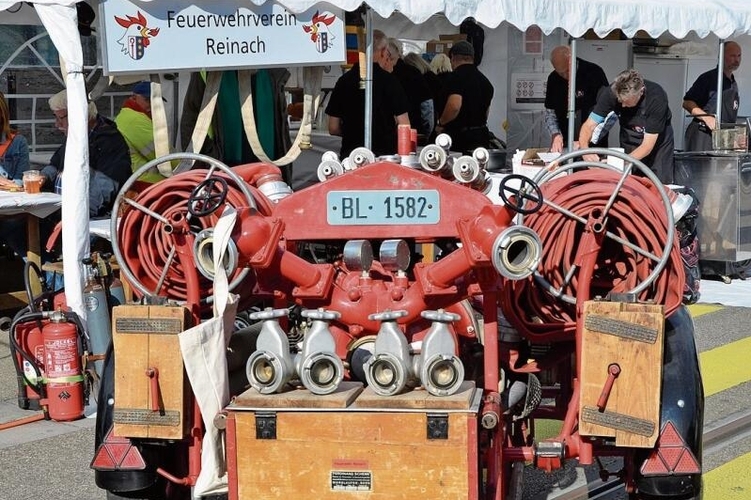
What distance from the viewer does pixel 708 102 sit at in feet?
41.5

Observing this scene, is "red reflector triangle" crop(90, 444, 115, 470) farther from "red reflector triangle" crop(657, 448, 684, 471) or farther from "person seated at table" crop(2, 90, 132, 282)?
"person seated at table" crop(2, 90, 132, 282)

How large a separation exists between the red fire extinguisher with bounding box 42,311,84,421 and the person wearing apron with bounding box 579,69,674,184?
552 centimetres

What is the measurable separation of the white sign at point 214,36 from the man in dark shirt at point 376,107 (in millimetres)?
1970

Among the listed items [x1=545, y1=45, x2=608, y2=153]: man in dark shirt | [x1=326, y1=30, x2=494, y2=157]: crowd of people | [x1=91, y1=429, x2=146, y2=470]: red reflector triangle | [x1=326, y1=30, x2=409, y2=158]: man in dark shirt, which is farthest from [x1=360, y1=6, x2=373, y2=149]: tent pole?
[x1=91, y1=429, x2=146, y2=470]: red reflector triangle

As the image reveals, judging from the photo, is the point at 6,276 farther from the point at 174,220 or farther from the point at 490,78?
the point at 490,78

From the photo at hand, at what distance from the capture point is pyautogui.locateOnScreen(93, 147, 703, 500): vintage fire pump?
336 centimetres

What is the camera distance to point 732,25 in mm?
11742

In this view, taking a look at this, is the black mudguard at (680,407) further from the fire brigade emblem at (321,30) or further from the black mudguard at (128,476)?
the fire brigade emblem at (321,30)

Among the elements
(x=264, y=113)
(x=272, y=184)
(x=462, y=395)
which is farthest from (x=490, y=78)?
(x=462, y=395)

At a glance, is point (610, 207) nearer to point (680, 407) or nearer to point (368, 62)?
point (680, 407)

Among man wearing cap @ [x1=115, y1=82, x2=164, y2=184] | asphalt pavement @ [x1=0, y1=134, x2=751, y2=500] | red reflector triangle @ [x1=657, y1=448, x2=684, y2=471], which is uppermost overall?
man wearing cap @ [x1=115, y1=82, x2=164, y2=184]

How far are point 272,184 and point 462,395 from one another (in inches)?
54.1

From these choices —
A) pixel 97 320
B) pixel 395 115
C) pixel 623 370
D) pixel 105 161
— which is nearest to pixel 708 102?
pixel 395 115

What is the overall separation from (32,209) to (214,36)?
1.84m
